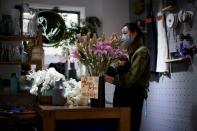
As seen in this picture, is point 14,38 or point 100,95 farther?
point 14,38

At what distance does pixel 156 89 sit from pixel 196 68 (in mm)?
974

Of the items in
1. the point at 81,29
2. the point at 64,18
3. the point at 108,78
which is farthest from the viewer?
the point at 64,18

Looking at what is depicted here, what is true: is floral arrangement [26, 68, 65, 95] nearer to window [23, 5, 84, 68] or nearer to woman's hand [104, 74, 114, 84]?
woman's hand [104, 74, 114, 84]

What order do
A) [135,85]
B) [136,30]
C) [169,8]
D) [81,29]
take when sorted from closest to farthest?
1. [135,85]
2. [136,30]
3. [169,8]
4. [81,29]

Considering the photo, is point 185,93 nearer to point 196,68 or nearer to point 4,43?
point 196,68

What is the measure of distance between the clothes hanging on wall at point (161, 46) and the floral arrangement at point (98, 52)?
2.03m

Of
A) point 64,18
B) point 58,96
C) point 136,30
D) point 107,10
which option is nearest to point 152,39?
point 107,10

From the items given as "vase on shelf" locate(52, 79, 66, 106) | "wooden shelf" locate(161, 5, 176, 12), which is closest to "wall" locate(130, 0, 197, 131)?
"wooden shelf" locate(161, 5, 176, 12)

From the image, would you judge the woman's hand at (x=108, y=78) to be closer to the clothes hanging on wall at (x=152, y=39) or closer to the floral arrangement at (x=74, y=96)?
the floral arrangement at (x=74, y=96)

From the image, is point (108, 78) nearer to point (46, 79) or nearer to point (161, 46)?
point (46, 79)

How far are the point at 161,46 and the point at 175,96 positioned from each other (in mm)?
645

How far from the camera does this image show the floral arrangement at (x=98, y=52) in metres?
1.92

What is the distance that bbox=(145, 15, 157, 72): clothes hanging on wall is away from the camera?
4.14m

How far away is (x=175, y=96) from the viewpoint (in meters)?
3.82
